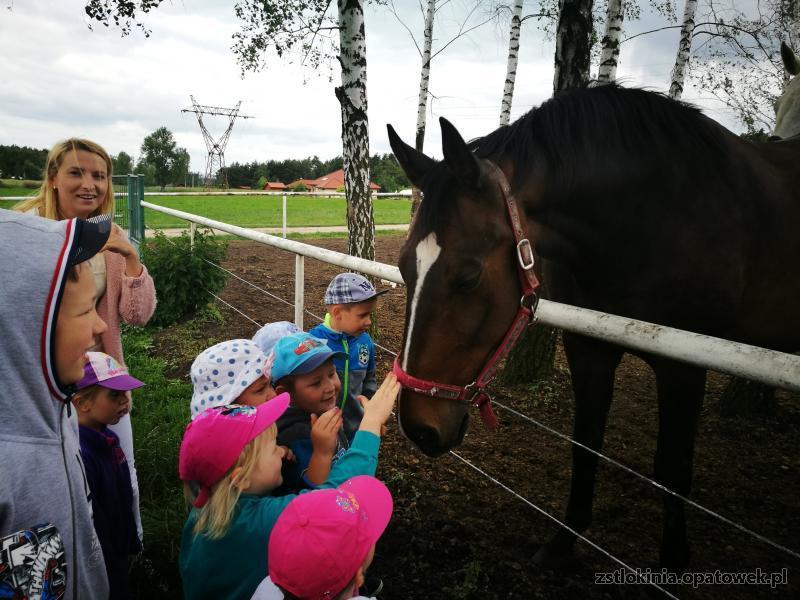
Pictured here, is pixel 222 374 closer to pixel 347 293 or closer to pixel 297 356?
pixel 297 356

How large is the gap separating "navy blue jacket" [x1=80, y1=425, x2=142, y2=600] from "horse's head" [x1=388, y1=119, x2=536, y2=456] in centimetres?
109

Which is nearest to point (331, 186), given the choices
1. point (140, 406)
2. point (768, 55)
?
point (768, 55)

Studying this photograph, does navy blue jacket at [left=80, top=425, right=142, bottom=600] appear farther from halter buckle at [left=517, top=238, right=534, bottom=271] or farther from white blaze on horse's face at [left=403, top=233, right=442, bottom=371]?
halter buckle at [left=517, top=238, right=534, bottom=271]

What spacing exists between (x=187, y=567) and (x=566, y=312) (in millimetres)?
1351

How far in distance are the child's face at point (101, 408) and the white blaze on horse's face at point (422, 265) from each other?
118cm

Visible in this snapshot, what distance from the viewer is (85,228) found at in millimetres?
1056

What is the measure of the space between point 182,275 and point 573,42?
5522mm

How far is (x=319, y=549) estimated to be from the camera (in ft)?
3.39

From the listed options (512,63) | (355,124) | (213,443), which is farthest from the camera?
(512,63)

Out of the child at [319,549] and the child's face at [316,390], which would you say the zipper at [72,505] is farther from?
the child's face at [316,390]

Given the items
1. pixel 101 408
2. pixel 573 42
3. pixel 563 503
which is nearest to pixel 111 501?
pixel 101 408

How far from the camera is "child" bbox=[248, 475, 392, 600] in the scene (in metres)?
1.03

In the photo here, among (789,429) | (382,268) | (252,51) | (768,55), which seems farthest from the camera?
(768,55)

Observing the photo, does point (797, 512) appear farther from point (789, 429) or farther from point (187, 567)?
point (187, 567)
